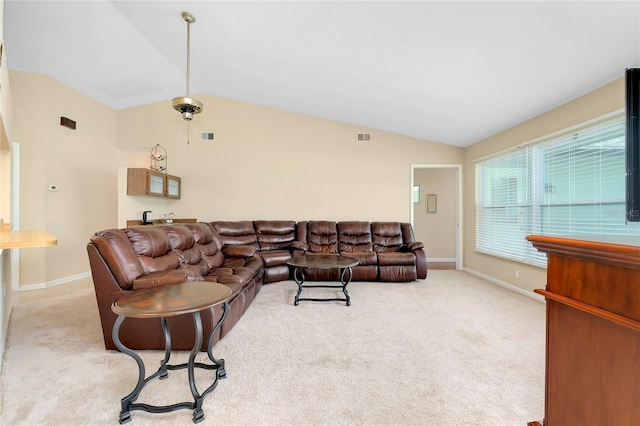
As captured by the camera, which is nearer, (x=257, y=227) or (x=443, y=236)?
(x=257, y=227)

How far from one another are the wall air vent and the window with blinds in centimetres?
502

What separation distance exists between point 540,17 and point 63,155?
6042 millimetres

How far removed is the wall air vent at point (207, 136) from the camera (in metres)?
5.42

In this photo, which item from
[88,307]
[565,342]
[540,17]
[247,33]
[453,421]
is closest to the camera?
[565,342]

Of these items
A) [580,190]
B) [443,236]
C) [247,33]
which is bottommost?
[443,236]

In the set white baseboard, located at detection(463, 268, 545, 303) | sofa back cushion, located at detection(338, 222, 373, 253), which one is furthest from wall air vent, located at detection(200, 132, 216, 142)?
white baseboard, located at detection(463, 268, 545, 303)

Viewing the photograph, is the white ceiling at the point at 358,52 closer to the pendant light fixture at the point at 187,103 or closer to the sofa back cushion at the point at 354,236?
the pendant light fixture at the point at 187,103

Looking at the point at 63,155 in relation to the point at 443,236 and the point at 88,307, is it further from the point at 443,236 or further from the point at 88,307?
the point at 443,236

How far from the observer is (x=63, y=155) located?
4.30 meters

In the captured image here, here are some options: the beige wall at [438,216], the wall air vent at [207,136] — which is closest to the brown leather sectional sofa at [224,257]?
the beige wall at [438,216]

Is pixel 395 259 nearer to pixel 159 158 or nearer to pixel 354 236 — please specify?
pixel 354 236

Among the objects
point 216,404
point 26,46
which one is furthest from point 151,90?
point 216,404

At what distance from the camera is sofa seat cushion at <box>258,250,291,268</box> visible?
4.32 m

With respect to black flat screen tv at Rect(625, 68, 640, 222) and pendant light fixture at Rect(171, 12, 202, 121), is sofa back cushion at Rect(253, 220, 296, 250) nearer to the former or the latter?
pendant light fixture at Rect(171, 12, 202, 121)
